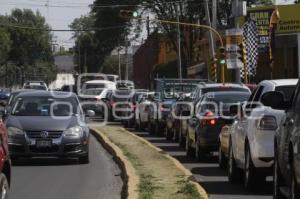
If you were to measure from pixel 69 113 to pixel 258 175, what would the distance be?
6.84m

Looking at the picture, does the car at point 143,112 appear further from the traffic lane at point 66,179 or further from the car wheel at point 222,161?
the car wheel at point 222,161

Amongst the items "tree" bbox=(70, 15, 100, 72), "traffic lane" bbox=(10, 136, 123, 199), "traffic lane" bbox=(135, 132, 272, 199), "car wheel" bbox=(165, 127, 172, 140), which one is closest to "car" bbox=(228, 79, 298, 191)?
"traffic lane" bbox=(135, 132, 272, 199)

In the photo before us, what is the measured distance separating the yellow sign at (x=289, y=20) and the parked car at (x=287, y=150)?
118 ft

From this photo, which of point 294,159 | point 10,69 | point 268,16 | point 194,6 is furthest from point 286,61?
point 10,69

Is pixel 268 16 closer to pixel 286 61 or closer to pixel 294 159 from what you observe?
pixel 286 61

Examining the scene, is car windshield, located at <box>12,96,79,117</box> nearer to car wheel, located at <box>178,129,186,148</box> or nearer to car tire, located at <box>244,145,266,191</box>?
car wheel, located at <box>178,129,186,148</box>

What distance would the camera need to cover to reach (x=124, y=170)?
14.9 metres

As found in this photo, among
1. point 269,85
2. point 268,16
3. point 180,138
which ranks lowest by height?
point 180,138

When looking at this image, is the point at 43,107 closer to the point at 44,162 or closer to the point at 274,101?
the point at 44,162

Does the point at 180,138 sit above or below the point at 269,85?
below

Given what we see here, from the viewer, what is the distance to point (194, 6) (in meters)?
64.7

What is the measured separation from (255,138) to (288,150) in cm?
255

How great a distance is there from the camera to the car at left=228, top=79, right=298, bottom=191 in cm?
1149

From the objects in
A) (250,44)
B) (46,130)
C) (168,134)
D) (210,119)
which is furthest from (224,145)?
(250,44)
